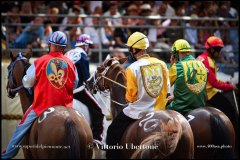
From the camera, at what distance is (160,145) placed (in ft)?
28.8

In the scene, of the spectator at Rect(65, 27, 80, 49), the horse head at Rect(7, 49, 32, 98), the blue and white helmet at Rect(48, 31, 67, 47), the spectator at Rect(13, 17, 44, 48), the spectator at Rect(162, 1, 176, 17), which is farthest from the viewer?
the spectator at Rect(162, 1, 176, 17)

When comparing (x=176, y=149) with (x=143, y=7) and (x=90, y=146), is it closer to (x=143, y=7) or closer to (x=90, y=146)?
(x=90, y=146)

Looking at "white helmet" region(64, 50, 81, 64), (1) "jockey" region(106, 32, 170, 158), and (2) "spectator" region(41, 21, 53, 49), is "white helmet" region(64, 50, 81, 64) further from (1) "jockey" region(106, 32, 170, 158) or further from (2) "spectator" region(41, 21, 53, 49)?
(1) "jockey" region(106, 32, 170, 158)

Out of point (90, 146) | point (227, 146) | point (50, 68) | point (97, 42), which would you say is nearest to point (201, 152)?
point (227, 146)

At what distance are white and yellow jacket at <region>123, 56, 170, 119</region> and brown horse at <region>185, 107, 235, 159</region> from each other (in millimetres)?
786

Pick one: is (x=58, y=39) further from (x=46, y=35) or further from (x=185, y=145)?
(x=46, y=35)

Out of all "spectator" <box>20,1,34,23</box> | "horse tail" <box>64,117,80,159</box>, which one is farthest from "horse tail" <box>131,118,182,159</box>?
"spectator" <box>20,1,34,23</box>

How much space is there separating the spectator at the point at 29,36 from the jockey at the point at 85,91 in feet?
8.07

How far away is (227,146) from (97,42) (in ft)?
21.6

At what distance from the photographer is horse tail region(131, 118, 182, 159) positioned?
28.8 feet

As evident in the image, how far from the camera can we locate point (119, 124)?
32.7 feet

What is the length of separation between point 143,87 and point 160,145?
56.1 inches

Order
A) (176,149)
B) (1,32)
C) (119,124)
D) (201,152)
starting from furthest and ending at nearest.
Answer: (1,32), (201,152), (119,124), (176,149)

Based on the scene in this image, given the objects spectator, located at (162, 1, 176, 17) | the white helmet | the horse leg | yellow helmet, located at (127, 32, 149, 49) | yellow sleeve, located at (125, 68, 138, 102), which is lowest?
the horse leg
